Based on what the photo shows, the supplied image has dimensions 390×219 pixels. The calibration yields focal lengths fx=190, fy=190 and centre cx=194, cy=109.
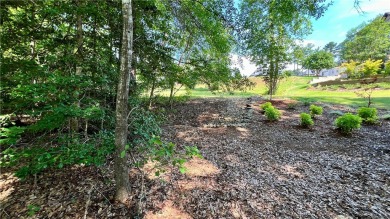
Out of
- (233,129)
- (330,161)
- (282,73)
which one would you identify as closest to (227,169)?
(330,161)

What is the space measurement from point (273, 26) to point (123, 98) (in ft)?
18.7

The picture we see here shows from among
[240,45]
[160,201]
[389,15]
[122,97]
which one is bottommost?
[160,201]

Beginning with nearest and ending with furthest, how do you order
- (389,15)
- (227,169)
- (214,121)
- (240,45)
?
(227,169)
(240,45)
(214,121)
(389,15)

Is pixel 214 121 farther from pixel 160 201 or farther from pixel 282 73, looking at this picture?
pixel 282 73

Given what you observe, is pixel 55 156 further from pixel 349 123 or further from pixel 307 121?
pixel 349 123

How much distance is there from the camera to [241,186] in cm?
293

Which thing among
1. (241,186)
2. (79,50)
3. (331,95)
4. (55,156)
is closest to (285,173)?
(241,186)

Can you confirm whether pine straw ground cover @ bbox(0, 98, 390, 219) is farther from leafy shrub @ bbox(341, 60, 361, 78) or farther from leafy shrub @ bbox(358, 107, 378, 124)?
leafy shrub @ bbox(341, 60, 361, 78)

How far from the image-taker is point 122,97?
215 cm

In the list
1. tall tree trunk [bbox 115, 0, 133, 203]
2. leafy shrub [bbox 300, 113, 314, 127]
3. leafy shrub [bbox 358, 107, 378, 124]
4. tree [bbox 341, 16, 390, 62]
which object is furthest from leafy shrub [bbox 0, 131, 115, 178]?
tree [bbox 341, 16, 390, 62]

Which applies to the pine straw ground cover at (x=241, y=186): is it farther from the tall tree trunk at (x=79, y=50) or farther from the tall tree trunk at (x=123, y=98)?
the tall tree trunk at (x=79, y=50)

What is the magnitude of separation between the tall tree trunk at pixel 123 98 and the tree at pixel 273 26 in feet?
10.8

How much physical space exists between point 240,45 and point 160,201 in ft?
16.0

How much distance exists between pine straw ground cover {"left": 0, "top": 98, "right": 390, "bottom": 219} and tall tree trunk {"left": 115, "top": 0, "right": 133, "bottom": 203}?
333 millimetres
